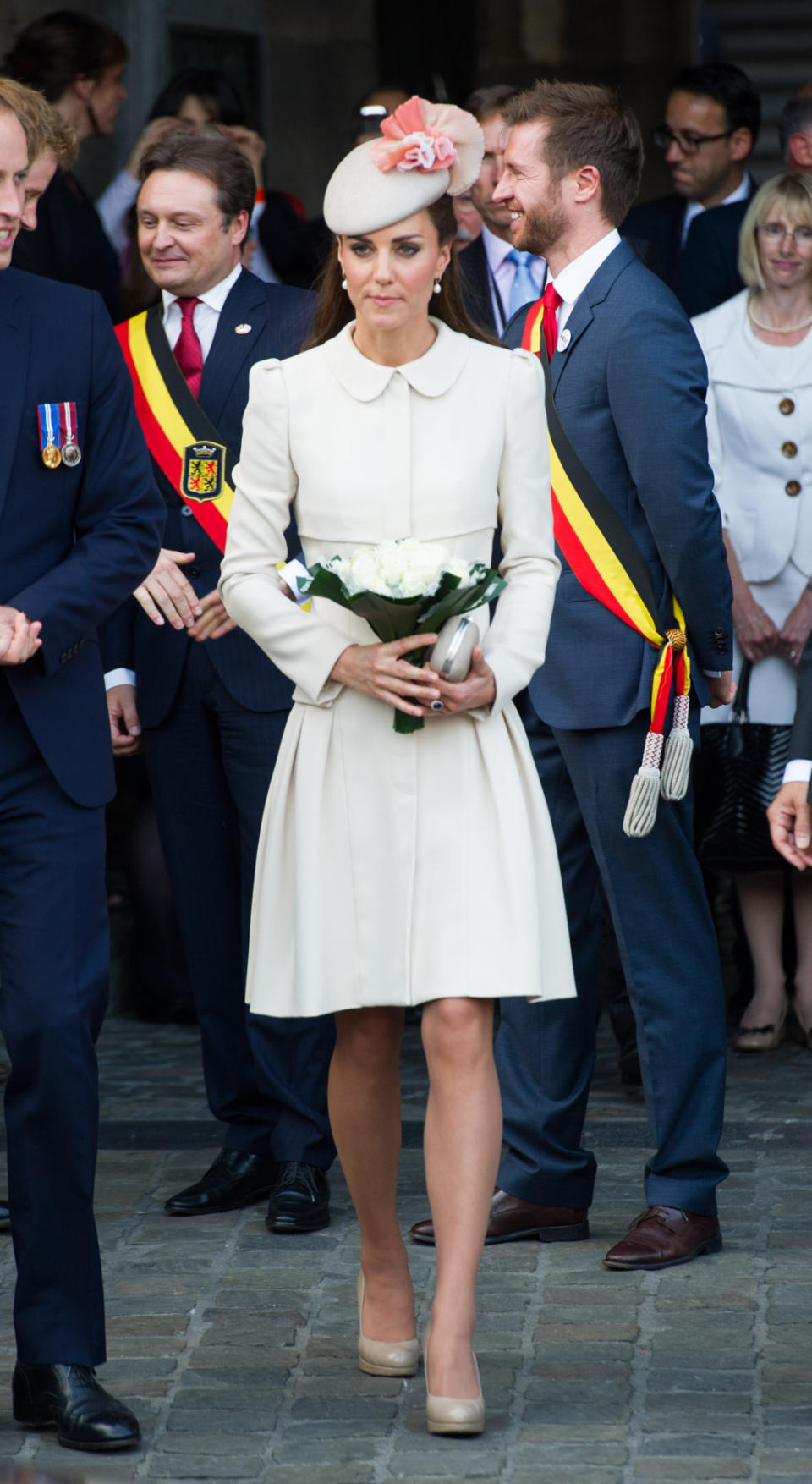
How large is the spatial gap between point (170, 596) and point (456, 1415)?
6.62 feet

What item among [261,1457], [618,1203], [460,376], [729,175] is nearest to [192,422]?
[460,376]

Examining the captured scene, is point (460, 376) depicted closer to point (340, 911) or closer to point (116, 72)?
point (340, 911)

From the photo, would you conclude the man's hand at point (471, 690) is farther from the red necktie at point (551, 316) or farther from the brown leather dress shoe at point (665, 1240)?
the brown leather dress shoe at point (665, 1240)

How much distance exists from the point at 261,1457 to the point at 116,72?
4.91 meters

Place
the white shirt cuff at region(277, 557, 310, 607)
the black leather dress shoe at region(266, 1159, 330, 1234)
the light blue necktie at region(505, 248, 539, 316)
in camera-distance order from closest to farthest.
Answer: the white shirt cuff at region(277, 557, 310, 607) < the black leather dress shoe at region(266, 1159, 330, 1234) < the light blue necktie at region(505, 248, 539, 316)

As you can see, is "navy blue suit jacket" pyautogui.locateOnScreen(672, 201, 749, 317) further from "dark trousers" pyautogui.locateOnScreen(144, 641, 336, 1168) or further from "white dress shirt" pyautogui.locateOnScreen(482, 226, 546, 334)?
"dark trousers" pyautogui.locateOnScreen(144, 641, 336, 1168)

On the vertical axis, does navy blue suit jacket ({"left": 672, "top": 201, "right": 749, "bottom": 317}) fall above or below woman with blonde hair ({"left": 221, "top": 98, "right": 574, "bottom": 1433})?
above

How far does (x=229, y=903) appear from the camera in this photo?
17.4 ft

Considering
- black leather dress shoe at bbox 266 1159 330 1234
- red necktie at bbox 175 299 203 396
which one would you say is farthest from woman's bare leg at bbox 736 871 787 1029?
red necktie at bbox 175 299 203 396

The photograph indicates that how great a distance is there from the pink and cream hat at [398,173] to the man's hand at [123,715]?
1.59 m

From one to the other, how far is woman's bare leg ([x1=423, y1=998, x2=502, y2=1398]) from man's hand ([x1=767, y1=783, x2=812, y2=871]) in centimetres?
60

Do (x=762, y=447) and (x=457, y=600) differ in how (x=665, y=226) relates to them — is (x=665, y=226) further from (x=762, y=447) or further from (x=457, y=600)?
(x=457, y=600)

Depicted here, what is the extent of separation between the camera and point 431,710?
382cm

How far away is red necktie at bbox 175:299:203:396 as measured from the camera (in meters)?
5.25
